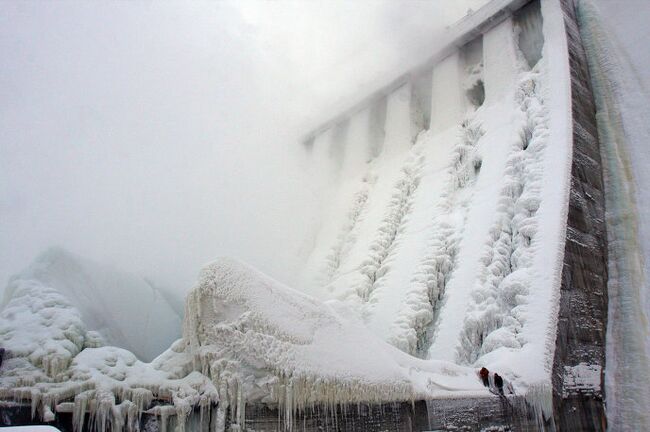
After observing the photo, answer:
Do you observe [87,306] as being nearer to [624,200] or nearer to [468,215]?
[468,215]

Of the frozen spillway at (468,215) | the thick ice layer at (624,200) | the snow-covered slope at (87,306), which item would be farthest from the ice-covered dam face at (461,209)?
the snow-covered slope at (87,306)

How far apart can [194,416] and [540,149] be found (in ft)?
14.5

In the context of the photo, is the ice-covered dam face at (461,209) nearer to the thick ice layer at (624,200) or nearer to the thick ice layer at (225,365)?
the thick ice layer at (624,200)

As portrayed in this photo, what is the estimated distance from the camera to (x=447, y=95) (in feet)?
24.0

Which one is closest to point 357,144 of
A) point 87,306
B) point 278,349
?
point 87,306

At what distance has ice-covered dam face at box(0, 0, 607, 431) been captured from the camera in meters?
2.19

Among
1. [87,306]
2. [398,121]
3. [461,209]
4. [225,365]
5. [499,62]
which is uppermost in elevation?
[499,62]

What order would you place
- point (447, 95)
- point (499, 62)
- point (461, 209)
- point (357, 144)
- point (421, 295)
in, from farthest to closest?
point (357, 144) < point (447, 95) < point (499, 62) < point (461, 209) < point (421, 295)

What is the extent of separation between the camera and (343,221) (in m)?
7.40

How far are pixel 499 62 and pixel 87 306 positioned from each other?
5.86 metres

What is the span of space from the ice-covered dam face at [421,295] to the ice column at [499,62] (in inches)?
1.2

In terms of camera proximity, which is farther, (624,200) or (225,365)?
(624,200)

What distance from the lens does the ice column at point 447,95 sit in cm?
701

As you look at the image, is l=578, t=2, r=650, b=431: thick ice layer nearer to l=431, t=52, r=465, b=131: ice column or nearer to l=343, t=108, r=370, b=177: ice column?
l=431, t=52, r=465, b=131: ice column
